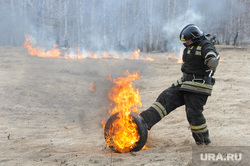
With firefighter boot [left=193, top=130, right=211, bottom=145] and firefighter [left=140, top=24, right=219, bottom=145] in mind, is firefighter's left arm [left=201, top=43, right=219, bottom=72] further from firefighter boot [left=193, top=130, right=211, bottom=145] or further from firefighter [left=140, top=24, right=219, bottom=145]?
firefighter boot [left=193, top=130, right=211, bottom=145]

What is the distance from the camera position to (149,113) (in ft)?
10.7

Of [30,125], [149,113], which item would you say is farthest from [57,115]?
[149,113]

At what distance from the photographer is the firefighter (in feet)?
10.1

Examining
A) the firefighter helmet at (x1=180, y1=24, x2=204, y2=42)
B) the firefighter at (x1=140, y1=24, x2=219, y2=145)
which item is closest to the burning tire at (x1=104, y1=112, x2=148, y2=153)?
the firefighter at (x1=140, y1=24, x2=219, y2=145)

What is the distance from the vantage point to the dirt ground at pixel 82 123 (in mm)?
2898

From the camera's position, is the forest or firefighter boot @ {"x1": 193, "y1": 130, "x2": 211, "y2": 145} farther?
the forest

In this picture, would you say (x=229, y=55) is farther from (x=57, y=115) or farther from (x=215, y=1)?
(x=57, y=115)

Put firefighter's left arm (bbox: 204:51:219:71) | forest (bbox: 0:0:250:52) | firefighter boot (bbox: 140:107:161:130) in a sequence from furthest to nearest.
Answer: forest (bbox: 0:0:250:52), firefighter boot (bbox: 140:107:161:130), firefighter's left arm (bbox: 204:51:219:71)

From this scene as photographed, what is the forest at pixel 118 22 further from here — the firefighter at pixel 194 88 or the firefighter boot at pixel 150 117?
the firefighter boot at pixel 150 117

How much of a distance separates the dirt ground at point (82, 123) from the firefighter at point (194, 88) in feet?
1.31

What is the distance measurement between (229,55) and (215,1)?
18.8 ft

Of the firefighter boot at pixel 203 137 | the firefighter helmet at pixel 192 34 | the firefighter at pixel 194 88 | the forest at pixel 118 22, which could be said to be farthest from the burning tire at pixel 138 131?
the forest at pixel 118 22

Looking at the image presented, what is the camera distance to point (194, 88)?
3.07 meters

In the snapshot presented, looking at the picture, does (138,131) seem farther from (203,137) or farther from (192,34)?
(192,34)
